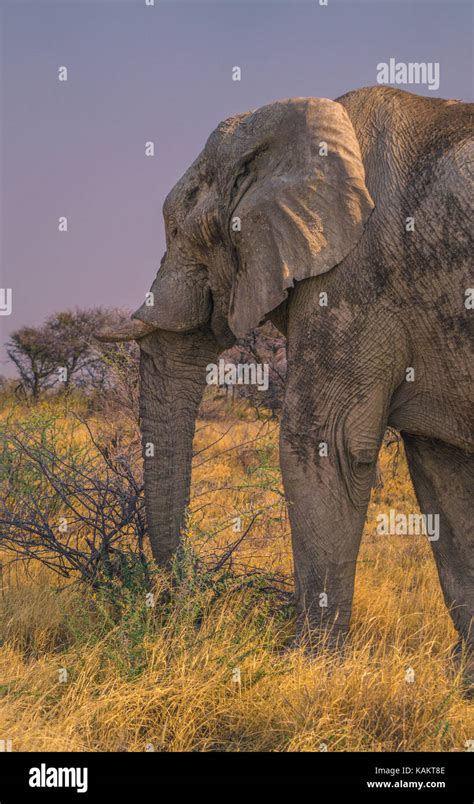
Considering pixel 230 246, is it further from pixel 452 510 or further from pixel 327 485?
pixel 452 510

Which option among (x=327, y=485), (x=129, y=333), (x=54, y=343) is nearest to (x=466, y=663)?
(x=327, y=485)

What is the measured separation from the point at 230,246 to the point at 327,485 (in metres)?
1.29

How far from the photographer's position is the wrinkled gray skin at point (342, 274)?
4.01 m

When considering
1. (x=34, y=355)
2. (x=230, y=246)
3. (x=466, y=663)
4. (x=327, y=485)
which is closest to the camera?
(x=327, y=485)

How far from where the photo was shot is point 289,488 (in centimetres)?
433

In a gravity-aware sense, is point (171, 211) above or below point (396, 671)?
above

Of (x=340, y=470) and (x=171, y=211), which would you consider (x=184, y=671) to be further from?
(x=171, y=211)

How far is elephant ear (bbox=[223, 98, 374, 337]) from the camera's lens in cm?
409

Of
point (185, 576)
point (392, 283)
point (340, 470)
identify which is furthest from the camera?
point (185, 576)
